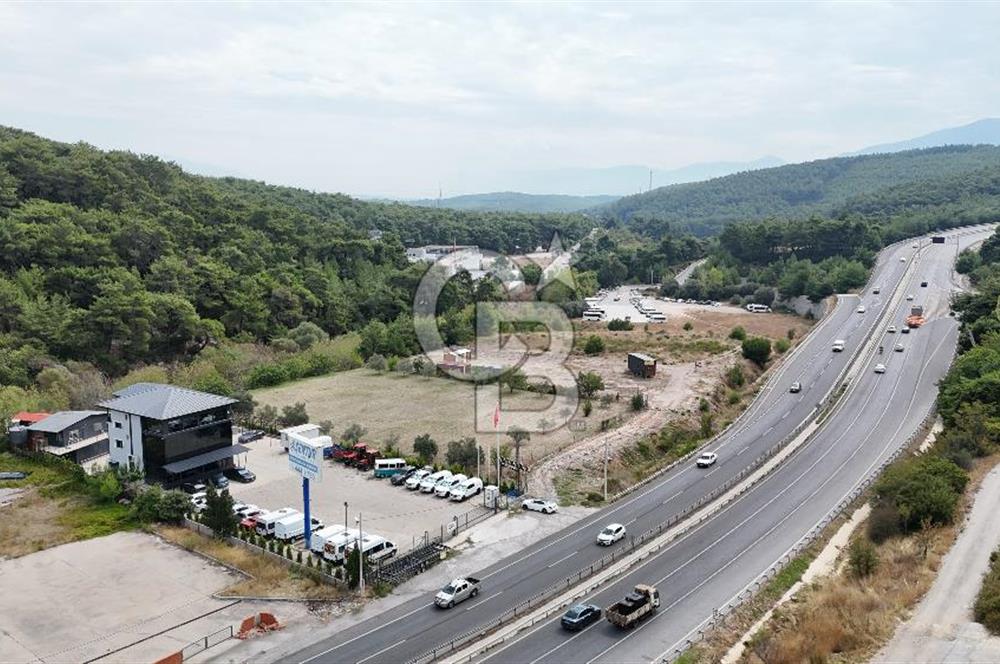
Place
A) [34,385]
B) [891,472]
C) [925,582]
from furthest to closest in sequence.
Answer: [34,385] → [891,472] → [925,582]

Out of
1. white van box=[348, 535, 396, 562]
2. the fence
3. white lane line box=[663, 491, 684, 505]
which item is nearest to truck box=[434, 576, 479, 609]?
white van box=[348, 535, 396, 562]

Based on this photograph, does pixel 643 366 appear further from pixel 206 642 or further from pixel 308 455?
pixel 206 642

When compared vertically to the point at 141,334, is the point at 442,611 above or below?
below

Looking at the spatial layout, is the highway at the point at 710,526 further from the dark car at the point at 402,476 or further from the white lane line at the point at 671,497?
the dark car at the point at 402,476

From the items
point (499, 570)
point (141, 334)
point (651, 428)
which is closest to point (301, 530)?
point (499, 570)

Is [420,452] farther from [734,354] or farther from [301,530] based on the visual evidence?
[734,354]

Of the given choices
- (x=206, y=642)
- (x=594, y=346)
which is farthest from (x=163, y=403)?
(x=594, y=346)

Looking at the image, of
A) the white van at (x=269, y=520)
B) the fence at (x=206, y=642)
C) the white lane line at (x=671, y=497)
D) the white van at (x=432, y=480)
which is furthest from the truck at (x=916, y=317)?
the fence at (x=206, y=642)

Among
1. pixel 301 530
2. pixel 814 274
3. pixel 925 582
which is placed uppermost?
pixel 814 274
